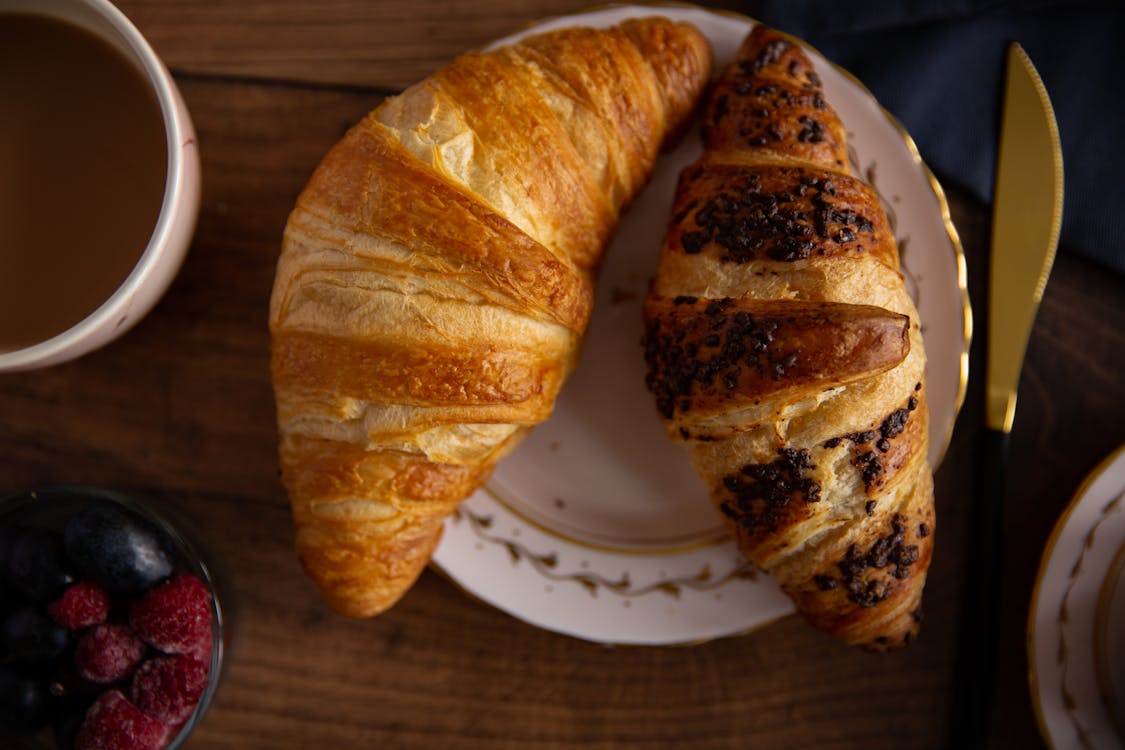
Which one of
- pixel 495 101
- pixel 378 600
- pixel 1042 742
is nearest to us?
pixel 495 101

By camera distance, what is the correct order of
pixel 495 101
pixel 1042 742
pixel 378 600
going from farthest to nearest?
pixel 1042 742, pixel 378 600, pixel 495 101

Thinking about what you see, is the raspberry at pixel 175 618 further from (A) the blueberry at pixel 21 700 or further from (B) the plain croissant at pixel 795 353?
(B) the plain croissant at pixel 795 353

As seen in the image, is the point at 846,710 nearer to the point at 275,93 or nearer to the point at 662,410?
the point at 662,410

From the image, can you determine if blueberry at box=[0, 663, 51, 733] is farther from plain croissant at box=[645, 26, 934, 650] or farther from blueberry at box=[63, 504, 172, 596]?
plain croissant at box=[645, 26, 934, 650]

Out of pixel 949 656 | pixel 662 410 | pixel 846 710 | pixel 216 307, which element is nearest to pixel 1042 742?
pixel 949 656

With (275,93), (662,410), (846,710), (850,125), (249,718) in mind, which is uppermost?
(850,125)

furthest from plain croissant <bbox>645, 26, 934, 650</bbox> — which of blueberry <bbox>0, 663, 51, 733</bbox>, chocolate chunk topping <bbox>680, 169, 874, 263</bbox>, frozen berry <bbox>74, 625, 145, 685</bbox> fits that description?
blueberry <bbox>0, 663, 51, 733</bbox>
